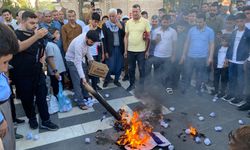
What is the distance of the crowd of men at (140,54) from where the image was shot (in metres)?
5.20

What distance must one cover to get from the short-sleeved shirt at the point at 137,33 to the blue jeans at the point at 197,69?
129 cm

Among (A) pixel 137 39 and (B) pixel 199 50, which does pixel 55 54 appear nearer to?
(A) pixel 137 39

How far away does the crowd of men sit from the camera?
5199 millimetres

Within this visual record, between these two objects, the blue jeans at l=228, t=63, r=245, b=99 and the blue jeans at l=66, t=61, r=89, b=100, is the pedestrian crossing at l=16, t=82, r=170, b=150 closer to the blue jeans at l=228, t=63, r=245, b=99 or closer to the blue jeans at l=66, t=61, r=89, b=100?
the blue jeans at l=66, t=61, r=89, b=100

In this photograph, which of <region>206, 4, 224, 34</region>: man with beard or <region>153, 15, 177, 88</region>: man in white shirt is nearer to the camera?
<region>153, 15, 177, 88</region>: man in white shirt

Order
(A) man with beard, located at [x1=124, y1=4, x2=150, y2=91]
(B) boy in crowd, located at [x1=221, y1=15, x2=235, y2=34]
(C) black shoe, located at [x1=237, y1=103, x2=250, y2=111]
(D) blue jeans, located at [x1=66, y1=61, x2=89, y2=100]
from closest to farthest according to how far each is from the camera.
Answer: (C) black shoe, located at [x1=237, y1=103, x2=250, y2=111] < (D) blue jeans, located at [x1=66, y1=61, x2=89, y2=100] < (B) boy in crowd, located at [x1=221, y1=15, x2=235, y2=34] < (A) man with beard, located at [x1=124, y1=4, x2=150, y2=91]

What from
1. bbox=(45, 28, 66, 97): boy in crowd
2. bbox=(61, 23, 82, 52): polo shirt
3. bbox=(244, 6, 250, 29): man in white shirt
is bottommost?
bbox=(45, 28, 66, 97): boy in crowd

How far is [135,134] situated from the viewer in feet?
15.7

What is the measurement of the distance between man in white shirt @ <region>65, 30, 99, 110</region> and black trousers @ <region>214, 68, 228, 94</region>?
3.28m

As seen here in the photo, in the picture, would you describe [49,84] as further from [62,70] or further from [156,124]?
[156,124]

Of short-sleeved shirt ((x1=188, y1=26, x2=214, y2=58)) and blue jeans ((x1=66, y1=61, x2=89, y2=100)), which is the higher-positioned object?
short-sleeved shirt ((x1=188, y1=26, x2=214, y2=58))

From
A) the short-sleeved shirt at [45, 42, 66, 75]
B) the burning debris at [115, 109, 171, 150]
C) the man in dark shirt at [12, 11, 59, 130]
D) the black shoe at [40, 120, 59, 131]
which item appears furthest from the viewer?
the short-sleeved shirt at [45, 42, 66, 75]

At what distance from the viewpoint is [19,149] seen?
489 centimetres

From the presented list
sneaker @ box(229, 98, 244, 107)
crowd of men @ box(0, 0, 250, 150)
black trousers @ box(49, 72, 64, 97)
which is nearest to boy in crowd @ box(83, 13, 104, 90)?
crowd of men @ box(0, 0, 250, 150)
